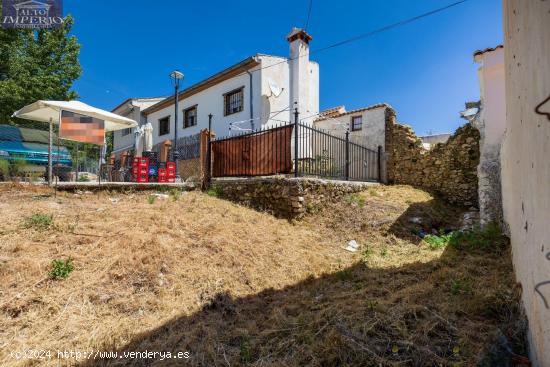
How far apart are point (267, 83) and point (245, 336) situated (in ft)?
37.9

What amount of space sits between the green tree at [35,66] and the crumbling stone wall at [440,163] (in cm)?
2022

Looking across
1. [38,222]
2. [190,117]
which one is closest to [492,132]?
[38,222]

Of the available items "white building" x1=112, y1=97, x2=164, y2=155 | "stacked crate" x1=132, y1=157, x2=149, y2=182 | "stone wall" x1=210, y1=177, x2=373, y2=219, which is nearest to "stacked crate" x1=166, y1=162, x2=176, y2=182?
"stacked crate" x1=132, y1=157, x2=149, y2=182

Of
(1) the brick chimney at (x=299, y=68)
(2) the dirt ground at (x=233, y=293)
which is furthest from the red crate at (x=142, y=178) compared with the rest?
(1) the brick chimney at (x=299, y=68)

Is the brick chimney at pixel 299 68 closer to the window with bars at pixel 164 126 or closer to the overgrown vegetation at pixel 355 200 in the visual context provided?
the overgrown vegetation at pixel 355 200

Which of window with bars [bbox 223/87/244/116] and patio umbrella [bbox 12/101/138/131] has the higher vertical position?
window with bars [bbox 223/87/244/116]

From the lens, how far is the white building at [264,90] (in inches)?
501

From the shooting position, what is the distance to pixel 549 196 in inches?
48.1

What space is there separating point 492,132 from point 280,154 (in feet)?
13.7

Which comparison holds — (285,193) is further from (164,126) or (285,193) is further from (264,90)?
(164,126)

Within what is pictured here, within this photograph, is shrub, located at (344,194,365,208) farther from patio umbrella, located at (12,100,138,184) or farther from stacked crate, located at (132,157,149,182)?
patio umbrella, located at (12,100,138,184)

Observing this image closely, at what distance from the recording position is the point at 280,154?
6766mm

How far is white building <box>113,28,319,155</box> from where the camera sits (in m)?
12.7

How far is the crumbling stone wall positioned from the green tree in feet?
66.3
